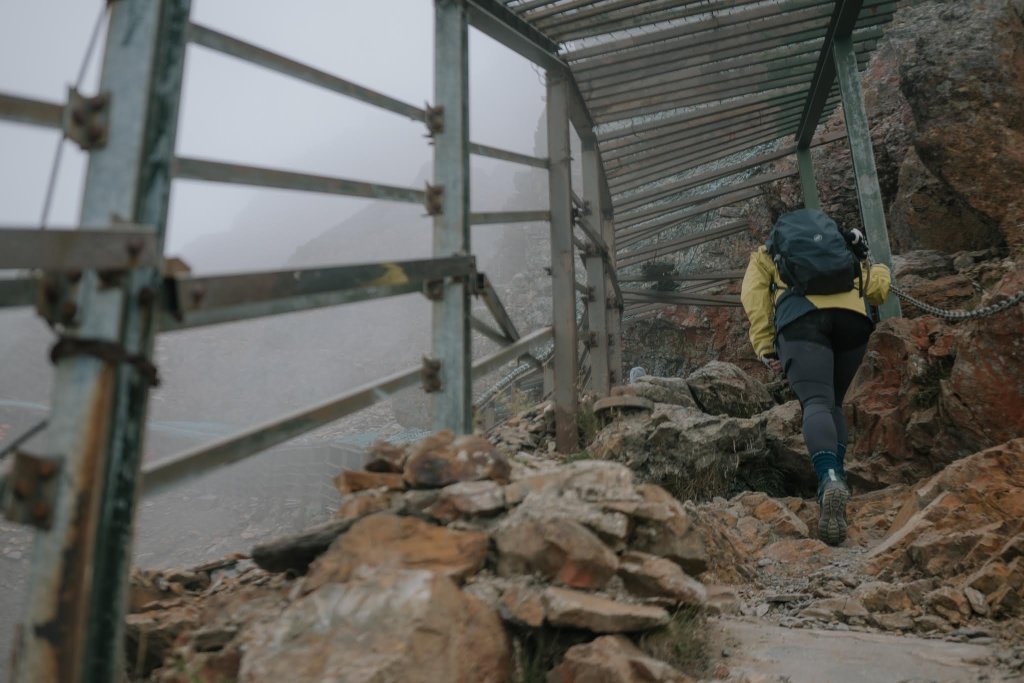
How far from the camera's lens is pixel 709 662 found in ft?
6.63

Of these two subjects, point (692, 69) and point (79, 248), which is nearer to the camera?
point (79, 248)

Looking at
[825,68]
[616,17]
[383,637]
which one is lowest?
[383,637]

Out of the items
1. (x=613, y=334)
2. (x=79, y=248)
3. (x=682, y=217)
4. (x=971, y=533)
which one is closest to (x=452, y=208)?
(x=79, y=248)

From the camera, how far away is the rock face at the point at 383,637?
4.83ft

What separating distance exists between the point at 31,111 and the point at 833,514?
373 cm

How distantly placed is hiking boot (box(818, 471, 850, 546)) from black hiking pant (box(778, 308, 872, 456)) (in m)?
0.22

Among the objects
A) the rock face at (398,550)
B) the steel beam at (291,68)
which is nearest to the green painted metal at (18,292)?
the steel beam at (291,68)

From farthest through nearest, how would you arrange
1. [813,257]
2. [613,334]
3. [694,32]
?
[613,334], [694,32], [813,257]

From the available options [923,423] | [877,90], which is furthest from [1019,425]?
[877,90]

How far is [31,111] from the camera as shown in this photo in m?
1.35

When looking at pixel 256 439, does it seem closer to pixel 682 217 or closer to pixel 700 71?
pixel 700 71

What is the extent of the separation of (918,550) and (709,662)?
4.32 ft

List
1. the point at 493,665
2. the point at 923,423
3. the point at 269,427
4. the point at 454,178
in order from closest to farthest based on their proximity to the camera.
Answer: the point at 493,665 < the point at 269,427 < the point at 454,178 < the point at 923,423

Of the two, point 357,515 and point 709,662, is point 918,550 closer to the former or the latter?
point 709,662
